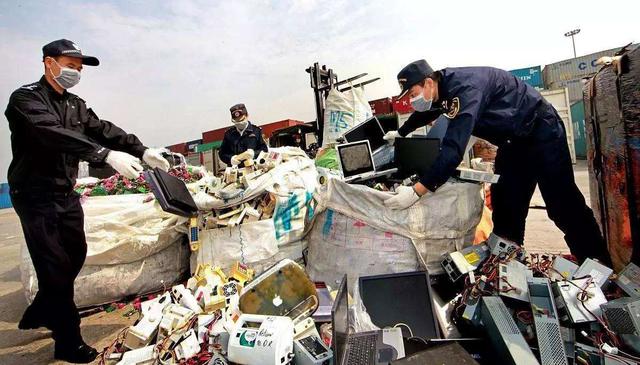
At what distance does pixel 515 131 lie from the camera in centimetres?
187

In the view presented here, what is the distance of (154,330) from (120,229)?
3.35 ft

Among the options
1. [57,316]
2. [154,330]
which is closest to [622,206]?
[154,330]

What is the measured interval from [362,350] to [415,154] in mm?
1255

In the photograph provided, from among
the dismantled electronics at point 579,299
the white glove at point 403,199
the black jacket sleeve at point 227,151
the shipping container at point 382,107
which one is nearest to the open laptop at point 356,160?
the white glove at point 403,199

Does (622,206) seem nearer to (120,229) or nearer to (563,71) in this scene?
(120,229)

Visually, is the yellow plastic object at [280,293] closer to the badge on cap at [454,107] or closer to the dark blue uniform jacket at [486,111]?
the dark blue uniform jacket at [486,111]

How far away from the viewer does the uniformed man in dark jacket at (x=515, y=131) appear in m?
1.75

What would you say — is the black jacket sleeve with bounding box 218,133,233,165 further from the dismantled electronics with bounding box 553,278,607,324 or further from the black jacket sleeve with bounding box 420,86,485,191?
the dismantled electronics with bounding box 553,278,607,324

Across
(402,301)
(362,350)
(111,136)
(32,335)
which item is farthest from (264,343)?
(32,335)

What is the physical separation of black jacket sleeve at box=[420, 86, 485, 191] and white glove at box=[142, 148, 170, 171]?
5.06 ft

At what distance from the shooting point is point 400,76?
6.40 feet

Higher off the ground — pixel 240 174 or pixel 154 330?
pixel 240 174

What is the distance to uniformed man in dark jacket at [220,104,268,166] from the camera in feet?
11.7

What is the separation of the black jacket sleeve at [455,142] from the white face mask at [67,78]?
6.34 ft
